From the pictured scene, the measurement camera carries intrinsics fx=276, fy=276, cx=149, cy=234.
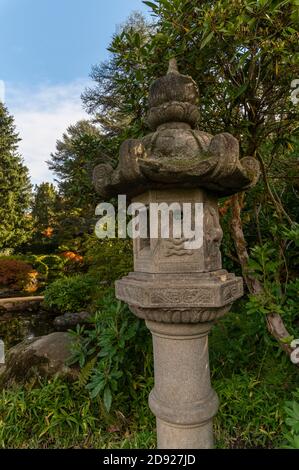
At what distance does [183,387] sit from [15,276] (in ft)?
34.1

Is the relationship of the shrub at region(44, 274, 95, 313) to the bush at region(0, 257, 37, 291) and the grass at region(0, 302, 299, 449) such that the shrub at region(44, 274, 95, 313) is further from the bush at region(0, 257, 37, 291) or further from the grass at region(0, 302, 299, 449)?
the grass at region(0, 302, 299, 449)

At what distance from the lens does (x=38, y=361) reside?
2.69 meters

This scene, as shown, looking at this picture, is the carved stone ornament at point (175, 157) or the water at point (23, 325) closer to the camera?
the carved stone ornament at point (175, 157)

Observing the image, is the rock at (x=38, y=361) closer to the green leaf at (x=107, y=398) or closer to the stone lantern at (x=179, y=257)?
the green leaf at (x=107, y=398)

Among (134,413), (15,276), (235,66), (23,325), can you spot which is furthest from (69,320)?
(235,66)

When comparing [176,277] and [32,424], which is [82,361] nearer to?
[32,424]

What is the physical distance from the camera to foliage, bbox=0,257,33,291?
34.1 feet

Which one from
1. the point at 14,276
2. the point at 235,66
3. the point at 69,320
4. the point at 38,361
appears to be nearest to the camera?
the point at 235,66

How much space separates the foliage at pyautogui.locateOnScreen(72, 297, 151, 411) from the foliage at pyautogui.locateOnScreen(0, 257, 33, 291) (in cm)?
885

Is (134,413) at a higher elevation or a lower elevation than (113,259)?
lower

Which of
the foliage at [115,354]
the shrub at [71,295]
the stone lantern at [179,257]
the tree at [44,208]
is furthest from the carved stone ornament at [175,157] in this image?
the tree at [44,208]

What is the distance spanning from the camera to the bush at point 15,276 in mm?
10398

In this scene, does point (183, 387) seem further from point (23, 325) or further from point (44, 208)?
point (44, 208)
